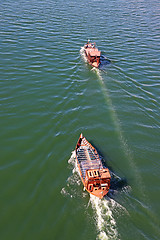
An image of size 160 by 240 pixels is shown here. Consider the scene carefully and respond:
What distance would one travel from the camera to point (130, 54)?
52312mm

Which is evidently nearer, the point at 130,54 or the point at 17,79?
the point at 17,79

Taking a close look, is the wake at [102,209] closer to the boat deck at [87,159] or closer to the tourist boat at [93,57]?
the boat deck at [87,159]

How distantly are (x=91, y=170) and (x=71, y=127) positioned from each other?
1057cm

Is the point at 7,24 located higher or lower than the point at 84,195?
higher

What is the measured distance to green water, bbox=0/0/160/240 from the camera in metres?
20.0

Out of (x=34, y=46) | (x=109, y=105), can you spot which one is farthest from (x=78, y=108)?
(x=34, y=46)

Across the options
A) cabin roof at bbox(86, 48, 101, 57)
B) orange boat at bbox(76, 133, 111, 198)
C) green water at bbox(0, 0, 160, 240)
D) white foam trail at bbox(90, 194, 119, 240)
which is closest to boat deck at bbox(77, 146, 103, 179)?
orange boat at bbox(76, 133, 111, 198)

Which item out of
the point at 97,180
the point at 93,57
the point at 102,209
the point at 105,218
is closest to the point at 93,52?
the point at 93,57

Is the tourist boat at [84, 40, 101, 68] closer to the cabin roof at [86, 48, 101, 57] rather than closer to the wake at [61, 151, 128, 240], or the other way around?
the cabin roof at [86, 48, 101, 57]

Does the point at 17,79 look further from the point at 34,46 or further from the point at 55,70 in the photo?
the point at 34,46

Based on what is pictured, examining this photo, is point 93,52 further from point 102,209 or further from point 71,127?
point 102,209

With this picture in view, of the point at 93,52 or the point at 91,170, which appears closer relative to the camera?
the point at 91,170

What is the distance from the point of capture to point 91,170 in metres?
21.6

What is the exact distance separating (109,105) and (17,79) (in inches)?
750
